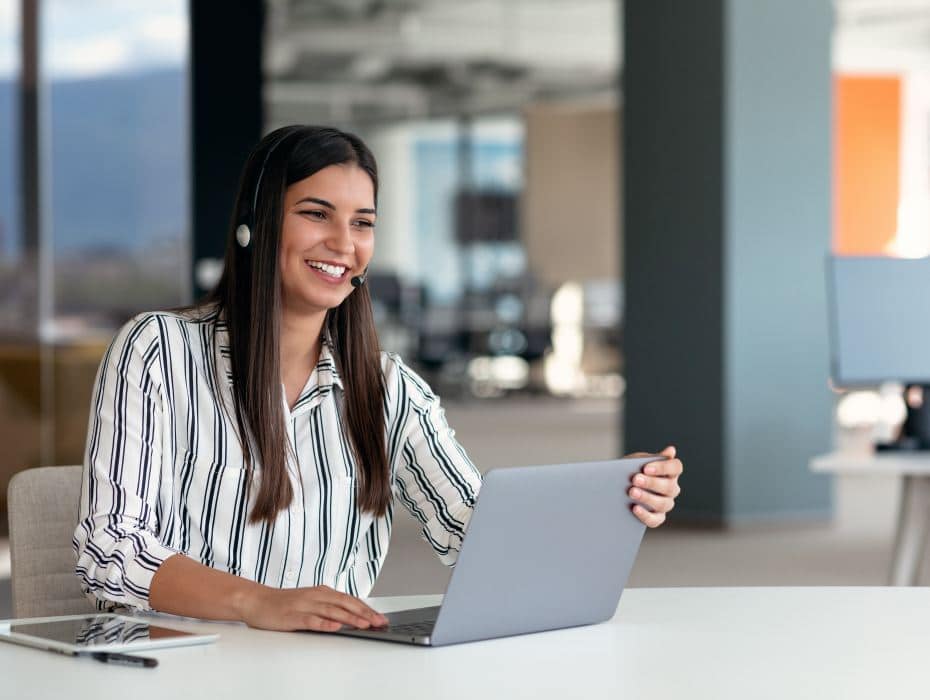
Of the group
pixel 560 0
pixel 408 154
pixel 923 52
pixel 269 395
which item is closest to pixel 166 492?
pixel 269 395

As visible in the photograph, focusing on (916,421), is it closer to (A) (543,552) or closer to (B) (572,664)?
(A) (543,552)

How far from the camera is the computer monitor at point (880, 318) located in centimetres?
493

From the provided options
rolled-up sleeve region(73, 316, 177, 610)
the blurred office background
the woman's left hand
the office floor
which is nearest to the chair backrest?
rolled-up sleeve region(73, 316, 177, 610)

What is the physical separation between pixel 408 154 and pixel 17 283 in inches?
595

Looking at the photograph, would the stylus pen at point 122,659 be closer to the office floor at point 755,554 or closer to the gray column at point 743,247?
the office floor at point 755,554

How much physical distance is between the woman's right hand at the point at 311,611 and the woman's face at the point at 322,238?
21.7 inches

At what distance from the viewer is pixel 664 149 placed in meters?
7.93

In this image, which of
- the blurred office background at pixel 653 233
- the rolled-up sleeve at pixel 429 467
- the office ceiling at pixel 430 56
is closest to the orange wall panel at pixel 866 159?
the office ceiling at pixel 430 56

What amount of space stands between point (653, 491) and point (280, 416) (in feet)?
1.96

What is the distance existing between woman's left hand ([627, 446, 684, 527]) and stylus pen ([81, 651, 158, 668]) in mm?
628

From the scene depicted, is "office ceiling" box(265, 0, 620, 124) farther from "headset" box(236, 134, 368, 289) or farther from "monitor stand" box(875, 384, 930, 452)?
"headset" box(236, 134, 368, 289)

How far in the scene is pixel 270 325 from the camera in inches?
87.7

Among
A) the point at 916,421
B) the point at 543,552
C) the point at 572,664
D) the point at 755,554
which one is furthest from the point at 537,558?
the point at 755,554

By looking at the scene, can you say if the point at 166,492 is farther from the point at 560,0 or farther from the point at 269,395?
the point at 560,0
